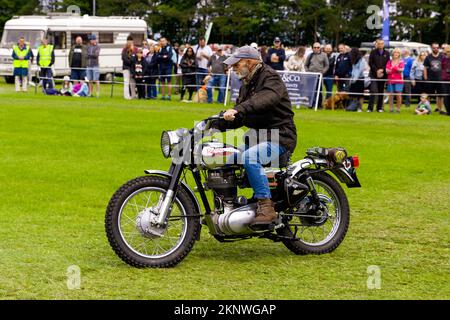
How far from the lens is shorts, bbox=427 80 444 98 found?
26278 millimetres

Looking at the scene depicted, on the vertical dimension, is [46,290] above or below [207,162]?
below

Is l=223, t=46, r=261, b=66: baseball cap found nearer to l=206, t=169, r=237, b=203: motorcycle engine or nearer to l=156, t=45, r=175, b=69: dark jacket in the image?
l=206, t=169, r=237, b=203: motorcycle engine

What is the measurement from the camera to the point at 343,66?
27.0m

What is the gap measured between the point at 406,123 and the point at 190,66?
9.04 m

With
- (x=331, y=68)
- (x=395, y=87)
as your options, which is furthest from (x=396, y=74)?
(x=331, y=68)

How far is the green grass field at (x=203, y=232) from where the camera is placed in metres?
7.14

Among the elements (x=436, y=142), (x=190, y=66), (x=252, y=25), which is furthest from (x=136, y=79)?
(x=252, y=25)

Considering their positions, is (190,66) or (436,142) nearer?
(436,142)

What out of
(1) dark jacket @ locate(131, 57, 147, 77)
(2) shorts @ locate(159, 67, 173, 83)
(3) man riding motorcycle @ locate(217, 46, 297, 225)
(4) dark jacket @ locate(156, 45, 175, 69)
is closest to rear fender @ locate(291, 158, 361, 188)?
(3) man riding motorcycle @ locate(217, 46, 297, 225)

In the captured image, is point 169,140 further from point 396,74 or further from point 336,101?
point 336,101

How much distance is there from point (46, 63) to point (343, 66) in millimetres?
10746

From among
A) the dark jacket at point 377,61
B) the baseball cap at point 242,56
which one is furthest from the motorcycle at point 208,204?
the dark jacket at point 377,61

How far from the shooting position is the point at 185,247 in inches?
309
